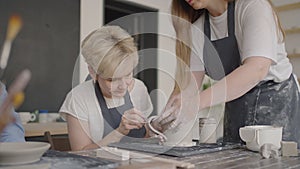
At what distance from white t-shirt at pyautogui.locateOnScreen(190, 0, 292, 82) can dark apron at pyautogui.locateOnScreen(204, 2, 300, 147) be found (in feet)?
0.11

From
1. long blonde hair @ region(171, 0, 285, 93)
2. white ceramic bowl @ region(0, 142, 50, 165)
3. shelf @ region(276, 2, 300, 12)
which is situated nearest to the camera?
white ceramic bowl @ region(0, 142, 50, 165)

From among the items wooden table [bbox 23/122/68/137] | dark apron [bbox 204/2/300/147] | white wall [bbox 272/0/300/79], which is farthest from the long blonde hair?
white wall [bbox 272/0/300/79]

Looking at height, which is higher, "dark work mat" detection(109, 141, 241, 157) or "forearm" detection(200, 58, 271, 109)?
"forearm" detection(200, 58, 271, 109)

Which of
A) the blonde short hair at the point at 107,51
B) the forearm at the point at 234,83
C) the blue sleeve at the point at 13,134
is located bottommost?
the blue sleeve at the point at 13,134

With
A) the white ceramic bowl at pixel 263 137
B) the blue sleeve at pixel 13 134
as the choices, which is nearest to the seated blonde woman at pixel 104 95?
the blue sleeve at pixel 13 134

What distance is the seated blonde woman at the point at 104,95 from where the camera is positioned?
4.48ft

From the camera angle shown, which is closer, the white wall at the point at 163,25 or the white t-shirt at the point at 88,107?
the white t-shirt at the point at 88,107

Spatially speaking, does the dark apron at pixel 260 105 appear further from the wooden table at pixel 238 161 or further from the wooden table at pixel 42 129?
the wooden table at pixel 42 129

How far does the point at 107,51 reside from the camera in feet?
4.49

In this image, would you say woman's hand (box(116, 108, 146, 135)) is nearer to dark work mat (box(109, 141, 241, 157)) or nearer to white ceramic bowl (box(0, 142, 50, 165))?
dark work mat (box(109, 141, 241, 157))

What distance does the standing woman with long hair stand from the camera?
1102mm

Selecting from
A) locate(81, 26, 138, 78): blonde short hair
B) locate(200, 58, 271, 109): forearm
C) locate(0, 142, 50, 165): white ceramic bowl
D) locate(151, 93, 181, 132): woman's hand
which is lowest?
locate(0, 142, 50, 165): white ceramic bowl

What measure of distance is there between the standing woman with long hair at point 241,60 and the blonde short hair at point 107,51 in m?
0.28

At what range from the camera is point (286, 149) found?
→ 100cm
